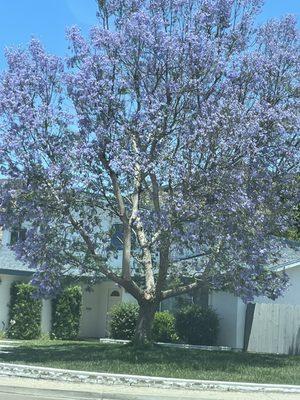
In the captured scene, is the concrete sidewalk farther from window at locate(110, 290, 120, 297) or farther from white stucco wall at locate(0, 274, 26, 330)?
window at locate(110, 290, 120, 297)

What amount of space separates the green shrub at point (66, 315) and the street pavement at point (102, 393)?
12908mm

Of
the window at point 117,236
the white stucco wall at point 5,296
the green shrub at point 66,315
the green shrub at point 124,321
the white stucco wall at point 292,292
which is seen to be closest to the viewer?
the window at point 117,236

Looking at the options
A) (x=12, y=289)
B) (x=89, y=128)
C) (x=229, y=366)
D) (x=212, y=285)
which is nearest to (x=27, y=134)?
(x=89, y=128)

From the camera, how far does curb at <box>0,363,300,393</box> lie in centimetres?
1268

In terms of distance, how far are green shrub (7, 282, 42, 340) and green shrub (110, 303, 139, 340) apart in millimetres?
3023

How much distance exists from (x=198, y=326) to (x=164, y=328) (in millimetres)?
1396

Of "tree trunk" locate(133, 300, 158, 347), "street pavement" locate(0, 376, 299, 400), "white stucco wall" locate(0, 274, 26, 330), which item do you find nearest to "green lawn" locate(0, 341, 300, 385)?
"tree trunk" locate(133, 300, 158, 347)

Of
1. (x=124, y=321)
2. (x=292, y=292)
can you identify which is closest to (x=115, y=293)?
(x=124, y=321)

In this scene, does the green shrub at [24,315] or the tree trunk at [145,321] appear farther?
the green shrub at [24,315]

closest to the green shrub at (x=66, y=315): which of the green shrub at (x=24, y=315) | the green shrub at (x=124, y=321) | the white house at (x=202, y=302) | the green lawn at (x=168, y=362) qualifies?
the white house at (x=202, y=302)

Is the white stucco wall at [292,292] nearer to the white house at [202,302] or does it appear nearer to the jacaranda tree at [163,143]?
the white house at [202,302]

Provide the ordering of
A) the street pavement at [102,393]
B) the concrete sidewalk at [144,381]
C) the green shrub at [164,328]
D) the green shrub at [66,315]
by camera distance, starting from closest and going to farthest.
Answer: the street pavement at [102,393] < the concrete sidewalk at [144,381] < the green shrub at [164,328] < the green shrub at [66,315]

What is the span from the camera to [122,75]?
16.7 m

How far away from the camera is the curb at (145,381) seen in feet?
41.6
